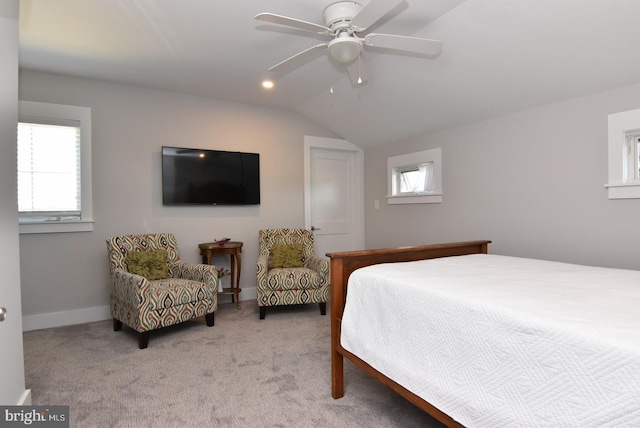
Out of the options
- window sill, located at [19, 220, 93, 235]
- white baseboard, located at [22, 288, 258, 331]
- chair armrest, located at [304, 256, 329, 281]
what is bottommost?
white baseboard, located at [22, 288, 258, 331]

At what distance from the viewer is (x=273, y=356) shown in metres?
2.55

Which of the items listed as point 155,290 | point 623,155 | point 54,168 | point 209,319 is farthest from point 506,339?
point 54,168

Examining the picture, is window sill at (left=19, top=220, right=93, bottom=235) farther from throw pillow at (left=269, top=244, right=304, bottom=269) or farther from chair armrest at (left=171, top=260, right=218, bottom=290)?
throw pillow at (left=269, top=244, right=304, bottom=269)

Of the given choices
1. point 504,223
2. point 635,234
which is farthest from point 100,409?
point 635,234

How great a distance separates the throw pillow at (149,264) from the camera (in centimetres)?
319

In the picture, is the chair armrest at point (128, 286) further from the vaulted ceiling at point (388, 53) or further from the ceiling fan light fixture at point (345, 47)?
the ceiling fan light fixture at point (345, 47)

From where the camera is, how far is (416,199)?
4.02 m

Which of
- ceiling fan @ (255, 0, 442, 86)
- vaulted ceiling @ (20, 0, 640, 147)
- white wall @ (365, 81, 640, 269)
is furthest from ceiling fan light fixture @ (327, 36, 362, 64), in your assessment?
white wall @ (365, 81, 640, 269)

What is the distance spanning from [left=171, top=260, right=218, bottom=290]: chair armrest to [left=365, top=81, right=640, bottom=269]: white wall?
2.34 m

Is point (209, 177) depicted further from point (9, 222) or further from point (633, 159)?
point (633, 159)

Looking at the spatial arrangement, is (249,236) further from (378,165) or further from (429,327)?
(429,327)

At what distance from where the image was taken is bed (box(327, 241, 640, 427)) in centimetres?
94

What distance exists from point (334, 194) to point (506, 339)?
3.82 meters

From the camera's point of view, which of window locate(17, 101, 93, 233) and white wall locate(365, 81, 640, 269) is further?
window locate(17, 101, 93, 233)
